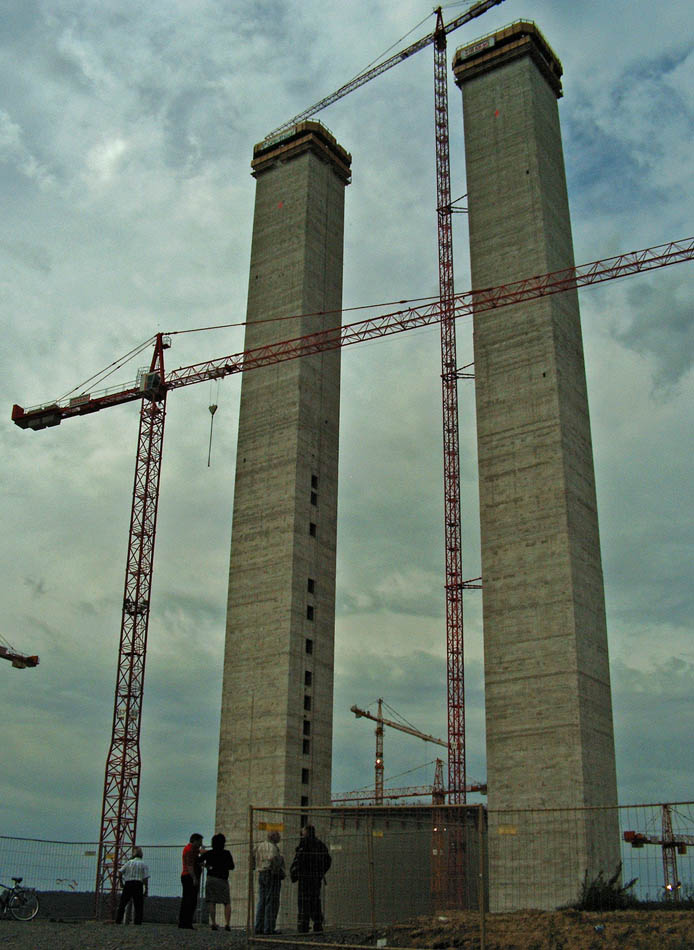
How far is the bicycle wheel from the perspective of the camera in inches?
910

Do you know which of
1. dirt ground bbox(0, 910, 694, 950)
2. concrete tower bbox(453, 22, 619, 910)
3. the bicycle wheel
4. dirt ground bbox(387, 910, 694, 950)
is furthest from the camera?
concrete tower bbox(453, 22, 619, 910)

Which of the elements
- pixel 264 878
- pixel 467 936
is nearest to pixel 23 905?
pixel 264 878

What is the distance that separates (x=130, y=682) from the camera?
59.5m

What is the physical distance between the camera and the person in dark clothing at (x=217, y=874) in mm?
20578

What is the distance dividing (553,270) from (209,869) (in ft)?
123

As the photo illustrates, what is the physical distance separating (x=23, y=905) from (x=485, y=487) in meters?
30.6

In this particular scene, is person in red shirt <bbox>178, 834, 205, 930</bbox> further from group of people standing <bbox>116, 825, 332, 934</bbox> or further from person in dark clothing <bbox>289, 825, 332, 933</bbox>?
person in dark clothing <bbox>289, 825, 332, 933</bbox>

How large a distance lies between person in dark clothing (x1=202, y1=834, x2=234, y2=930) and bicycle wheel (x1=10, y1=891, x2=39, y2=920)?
520 centimetres

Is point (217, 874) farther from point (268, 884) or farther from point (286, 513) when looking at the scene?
point (286, 513)

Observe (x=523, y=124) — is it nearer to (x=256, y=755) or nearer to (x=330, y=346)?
(x=330, y=346)

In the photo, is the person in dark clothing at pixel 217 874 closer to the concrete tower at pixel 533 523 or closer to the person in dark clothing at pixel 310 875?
the person in dark clothing at pixel 310 875

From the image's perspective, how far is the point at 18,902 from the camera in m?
23.2

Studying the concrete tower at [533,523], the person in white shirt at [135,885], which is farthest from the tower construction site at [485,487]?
the person in white shirt at [135,885]

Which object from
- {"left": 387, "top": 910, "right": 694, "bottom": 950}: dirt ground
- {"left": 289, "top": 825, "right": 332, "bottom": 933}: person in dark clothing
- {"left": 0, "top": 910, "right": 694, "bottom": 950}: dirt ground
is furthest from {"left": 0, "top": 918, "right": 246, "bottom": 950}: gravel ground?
{"left": 387, "top": 910, "right": 694, "bottom": 950}: dirt ground
